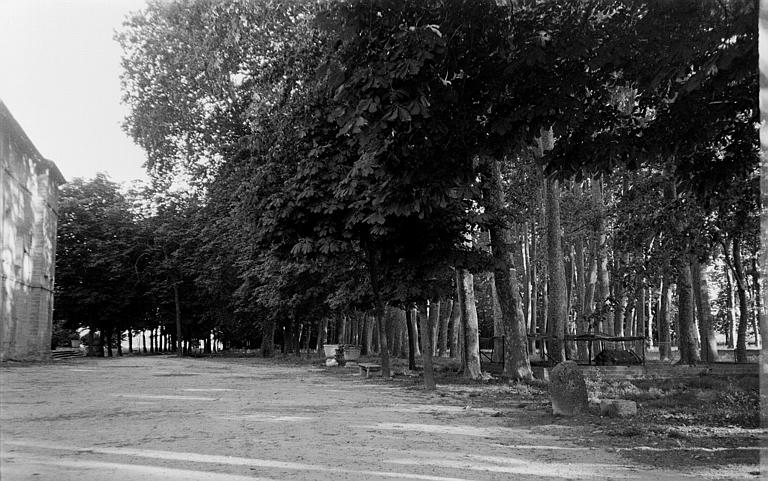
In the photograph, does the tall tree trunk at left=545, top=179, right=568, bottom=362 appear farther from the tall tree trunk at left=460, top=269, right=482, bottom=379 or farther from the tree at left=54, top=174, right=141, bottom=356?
the tree at left=54, top=174, right=141, bottom=356

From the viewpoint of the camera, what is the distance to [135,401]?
12.0 m

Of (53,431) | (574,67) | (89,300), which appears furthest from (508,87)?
(89,300)

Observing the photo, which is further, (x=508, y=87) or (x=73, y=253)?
(x=73, y=253)

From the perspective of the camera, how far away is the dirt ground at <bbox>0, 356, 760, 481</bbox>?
623 cm

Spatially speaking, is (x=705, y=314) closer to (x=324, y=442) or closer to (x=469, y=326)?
(x=469, y=326)

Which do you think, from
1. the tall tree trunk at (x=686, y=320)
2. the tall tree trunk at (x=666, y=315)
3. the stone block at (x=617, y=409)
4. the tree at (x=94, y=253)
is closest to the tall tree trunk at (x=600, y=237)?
the tall tree trunk at (x=666, y=315)

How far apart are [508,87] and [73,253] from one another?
141 ft

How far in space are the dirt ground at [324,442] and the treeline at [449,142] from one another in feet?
10.2

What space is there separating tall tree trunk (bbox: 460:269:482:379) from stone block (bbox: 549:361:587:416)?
7.27 metres

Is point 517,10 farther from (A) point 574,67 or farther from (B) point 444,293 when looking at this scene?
(B) point 444,293

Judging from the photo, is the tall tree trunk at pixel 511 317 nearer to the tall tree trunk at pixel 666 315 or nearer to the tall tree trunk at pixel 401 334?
the tall tree trunk at pixel 666 315

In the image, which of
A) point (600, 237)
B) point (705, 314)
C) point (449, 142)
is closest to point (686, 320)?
point (705, 314)

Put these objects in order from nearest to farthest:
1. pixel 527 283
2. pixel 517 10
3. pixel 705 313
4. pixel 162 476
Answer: pixel 162 476, pixel 517 10, pixel 705 313, pixel 527 283

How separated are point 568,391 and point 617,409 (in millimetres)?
753
